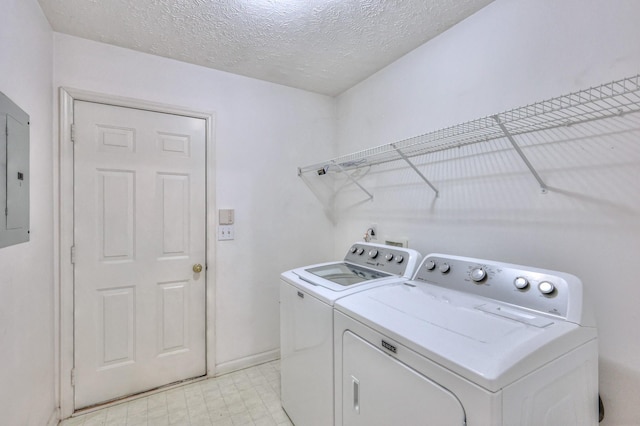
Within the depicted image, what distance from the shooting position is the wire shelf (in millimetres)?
1085

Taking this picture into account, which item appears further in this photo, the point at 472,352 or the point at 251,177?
the point at 251,177

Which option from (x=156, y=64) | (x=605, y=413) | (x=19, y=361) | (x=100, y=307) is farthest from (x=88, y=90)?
(x=605, y=413)

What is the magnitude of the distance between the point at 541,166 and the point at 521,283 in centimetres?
59

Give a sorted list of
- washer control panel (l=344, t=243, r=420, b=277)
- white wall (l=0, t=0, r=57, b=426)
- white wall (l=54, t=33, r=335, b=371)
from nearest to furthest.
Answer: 1. white wall (l=0, t=0, r=57, b=426)
2. washer control panel (l=344, t=243, r=420, b=277)
3. white wall (l=54, t=33, r=335, b=371)

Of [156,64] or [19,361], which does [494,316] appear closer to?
[19,361]

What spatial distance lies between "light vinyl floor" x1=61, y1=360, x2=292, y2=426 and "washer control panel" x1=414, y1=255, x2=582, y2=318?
4.40 feet

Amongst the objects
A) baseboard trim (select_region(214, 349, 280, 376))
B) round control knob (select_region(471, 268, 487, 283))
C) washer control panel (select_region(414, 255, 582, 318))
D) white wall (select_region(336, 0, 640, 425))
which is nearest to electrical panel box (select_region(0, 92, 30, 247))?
baseboard trim (select_region(214, 349, 280, 376))

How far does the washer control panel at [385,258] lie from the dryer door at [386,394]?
0.62 metres

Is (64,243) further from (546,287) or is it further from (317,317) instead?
(546,287)

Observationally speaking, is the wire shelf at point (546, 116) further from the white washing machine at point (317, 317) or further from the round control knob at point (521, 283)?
the white washing machine at point (317, 317)

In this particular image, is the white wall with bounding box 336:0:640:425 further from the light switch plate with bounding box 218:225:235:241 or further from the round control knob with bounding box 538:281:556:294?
the light switch plate with bounding box 218:225:235:241

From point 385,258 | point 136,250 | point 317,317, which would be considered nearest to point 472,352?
point 317,317

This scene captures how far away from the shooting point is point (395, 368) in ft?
3.24

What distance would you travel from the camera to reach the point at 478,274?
1316 millimetres
